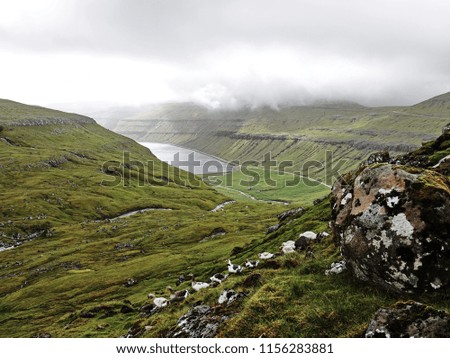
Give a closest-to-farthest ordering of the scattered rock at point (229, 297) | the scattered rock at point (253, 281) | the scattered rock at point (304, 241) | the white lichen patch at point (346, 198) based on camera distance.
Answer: the scattered rock at point (229, 297), the white lichen patch at point (346, 198), the scattered rock at point (253, 281), the scattered rock at point (304, 241)

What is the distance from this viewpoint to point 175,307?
1198 inches

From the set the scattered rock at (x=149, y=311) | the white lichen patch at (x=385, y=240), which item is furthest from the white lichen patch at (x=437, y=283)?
the scattered rock at (x=149, y=311)

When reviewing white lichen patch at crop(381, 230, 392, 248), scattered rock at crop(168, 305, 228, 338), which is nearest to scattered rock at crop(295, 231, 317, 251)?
scattered rock at crop(168, 305, 228, 338)

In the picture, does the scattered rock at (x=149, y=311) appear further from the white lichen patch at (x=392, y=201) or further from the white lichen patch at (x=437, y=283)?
the white lichen patch at (x=437, y=283)

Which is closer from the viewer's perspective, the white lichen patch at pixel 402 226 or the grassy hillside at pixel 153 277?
the white lichen patch at pixel 402 226

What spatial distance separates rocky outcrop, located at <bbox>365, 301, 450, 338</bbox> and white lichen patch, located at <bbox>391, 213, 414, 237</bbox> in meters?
4.61

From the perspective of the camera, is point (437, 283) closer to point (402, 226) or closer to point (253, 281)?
point (402, 226)

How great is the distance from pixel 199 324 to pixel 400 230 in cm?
1314

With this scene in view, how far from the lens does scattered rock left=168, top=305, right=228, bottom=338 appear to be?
20.0 meters

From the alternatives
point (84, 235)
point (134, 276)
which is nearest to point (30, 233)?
point (84, 235)

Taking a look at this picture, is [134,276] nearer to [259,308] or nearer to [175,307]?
[175,307]

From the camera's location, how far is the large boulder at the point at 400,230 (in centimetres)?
1692

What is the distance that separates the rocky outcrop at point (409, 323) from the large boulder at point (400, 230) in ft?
11.7

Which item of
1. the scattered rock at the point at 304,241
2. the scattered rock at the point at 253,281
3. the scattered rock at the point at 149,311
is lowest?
the scattered rock at the point at 149,311
